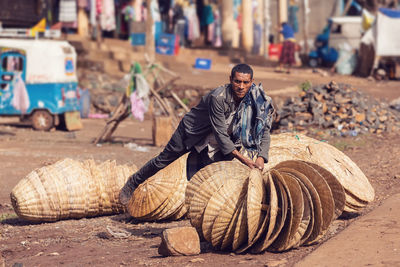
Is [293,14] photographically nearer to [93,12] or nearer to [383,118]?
[93,12]

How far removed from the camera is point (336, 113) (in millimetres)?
13336

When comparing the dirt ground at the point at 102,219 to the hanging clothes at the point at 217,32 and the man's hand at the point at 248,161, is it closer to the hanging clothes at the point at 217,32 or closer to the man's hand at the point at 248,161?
the man's hand at the point at 248,161

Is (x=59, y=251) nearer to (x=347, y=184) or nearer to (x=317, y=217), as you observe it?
(x=317, y=217)

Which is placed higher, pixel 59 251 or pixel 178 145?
pixel 178 145

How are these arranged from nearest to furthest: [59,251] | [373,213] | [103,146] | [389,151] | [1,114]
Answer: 1. [59,251]
2. [373,213]
3. [389,151]
4. [103,146]
5. [1,114]

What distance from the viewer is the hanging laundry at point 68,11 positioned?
20156mm

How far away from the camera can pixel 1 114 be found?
1486 cm

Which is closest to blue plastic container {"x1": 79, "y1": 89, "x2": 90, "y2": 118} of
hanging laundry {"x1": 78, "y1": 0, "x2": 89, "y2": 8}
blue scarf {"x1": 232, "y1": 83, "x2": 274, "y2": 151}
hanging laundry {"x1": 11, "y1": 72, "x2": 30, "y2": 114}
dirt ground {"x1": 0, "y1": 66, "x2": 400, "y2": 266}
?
dirt ground {"x1": 0, "y1": 66, "x2": 400, "y2": 266}

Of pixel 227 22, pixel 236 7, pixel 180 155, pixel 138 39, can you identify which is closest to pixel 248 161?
pixel 180 155

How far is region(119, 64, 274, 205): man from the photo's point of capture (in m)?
5.80

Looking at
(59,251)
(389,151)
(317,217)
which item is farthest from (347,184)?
(389,151)

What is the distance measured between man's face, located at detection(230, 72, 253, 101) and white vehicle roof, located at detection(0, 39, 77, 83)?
31.3ft

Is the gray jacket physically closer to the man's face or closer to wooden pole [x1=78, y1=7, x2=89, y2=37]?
the man's face

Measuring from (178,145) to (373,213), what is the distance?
1.87 m
